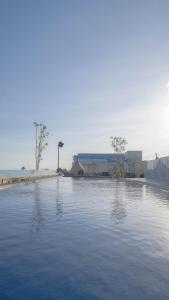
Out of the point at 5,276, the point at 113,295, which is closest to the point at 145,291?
the point at 113,295

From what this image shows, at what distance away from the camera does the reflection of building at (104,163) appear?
163ft

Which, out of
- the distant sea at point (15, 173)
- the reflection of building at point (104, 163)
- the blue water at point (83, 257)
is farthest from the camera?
the reflection of building at point (104, 163)

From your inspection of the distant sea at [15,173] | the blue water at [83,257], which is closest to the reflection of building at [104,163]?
the distant sea at [15,173]

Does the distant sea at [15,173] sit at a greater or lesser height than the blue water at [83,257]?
greater

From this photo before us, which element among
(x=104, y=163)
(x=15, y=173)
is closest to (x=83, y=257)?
(x=15, y=173)

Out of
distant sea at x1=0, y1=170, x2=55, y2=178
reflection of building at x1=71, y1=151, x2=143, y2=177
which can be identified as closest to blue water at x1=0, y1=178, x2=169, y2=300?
distant sea at x1=0, y1=170, x2=55, y2=178

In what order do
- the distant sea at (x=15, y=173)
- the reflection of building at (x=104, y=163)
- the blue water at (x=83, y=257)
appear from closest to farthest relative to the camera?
1. the blue water at (x=83, y=257)
2. the distant sea at (x=15, y=173)
3. the reflection of building at (x=104, y=163)

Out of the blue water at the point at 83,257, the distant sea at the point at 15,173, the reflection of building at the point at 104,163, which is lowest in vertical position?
the blue water at the point at 83,257

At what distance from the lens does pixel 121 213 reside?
11031 millimetres

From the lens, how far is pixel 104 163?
55125mm

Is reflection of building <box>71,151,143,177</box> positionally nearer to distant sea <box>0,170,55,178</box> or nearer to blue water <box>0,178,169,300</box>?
distant sea <box>0,170,55,178</box>

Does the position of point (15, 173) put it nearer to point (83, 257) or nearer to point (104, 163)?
point (83, 257)

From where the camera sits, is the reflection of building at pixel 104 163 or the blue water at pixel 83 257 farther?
the reflection of building at pixel 104 163

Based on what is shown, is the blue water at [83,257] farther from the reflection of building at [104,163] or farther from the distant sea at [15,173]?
the reflection of building at [104,163]
